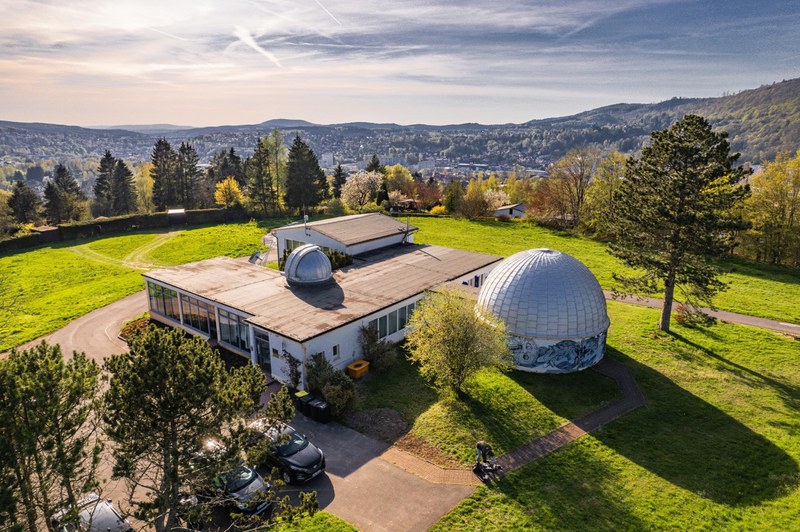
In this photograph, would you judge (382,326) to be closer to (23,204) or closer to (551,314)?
(551,314)

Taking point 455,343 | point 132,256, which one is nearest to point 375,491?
point 455,343

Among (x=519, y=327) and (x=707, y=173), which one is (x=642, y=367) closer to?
(x=519, y=327)

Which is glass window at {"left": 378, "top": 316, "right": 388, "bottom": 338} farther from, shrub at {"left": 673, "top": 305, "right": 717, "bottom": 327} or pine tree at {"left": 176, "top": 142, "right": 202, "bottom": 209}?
A: pine tree at {"left": 176, "top": 142, "right": 202, "bottom": 209}

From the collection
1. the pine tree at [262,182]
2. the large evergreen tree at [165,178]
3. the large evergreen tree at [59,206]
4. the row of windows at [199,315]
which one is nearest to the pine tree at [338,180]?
the pine tree at [262,182]

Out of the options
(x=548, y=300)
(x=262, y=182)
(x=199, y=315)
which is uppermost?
(x=262, y=182)

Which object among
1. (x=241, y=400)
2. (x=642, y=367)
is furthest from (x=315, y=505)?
(x=642, y=367)

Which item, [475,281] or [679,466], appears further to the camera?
[475,281]

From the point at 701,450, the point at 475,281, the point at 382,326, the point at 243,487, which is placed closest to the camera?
the point at 243,487

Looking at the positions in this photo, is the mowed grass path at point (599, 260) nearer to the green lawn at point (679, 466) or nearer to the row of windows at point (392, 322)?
the green lawn at point (679, 466)
